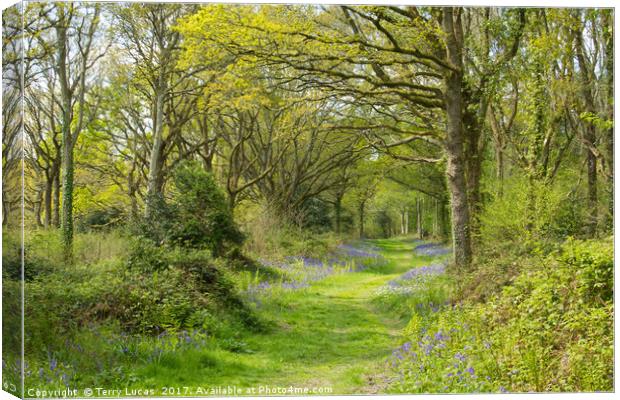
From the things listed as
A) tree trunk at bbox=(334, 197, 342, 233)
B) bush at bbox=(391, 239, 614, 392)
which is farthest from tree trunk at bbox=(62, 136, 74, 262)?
bush at bbox=(391, 239, 614, 392)

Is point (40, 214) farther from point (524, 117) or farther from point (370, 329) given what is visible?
point (524, 117)

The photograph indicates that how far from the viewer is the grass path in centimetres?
596

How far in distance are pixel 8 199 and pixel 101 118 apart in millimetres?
1848

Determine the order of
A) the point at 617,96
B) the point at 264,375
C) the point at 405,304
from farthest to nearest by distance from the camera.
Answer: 1. the point at 405,304
2. the point at 617,96
3. the point at 264,375

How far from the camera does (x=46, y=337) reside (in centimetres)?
575

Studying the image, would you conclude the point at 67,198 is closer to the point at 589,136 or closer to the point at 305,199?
the point at 305,199

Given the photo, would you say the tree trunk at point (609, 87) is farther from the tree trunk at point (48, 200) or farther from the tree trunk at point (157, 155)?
the tree trunk at point (48, 200)

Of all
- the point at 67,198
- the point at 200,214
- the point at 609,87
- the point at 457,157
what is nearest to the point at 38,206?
the point at 67,198

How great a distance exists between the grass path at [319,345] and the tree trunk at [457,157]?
621 mm

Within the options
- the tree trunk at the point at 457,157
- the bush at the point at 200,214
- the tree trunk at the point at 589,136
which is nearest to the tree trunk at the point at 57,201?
the bush at the point at 200,214

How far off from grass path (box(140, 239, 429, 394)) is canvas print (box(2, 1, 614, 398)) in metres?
0.03

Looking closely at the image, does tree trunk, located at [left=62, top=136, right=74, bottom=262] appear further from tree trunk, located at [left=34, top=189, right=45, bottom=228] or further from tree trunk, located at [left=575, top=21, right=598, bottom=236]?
tree trunk, located at [left=575, top=21, right=598, bottom=236]

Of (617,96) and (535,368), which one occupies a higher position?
(617,96)

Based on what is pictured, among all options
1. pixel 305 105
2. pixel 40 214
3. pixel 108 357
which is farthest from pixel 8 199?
pixel 305 105
